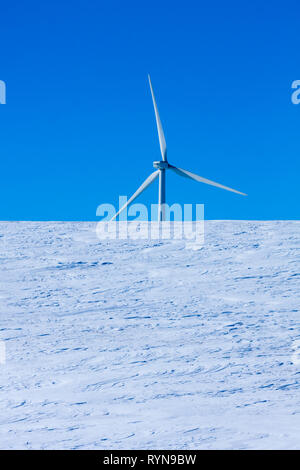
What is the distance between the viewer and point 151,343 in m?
8.31

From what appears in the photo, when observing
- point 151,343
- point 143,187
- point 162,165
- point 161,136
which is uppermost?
point 161,136

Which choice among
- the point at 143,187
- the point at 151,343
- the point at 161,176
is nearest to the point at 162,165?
the point at 161,176

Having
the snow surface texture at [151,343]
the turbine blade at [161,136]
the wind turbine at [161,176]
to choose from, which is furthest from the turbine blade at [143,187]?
the snow surface texture at [151,343]

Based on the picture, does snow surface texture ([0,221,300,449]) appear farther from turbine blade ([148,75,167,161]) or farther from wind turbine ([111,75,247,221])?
turbine blade ([148,75,167,161])

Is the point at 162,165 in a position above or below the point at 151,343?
above

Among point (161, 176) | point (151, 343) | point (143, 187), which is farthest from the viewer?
point (161, 176)

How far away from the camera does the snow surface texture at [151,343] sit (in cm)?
557

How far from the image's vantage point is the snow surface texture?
557cm

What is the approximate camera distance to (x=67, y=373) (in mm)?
7285

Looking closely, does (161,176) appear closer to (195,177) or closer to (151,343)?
(195,177)

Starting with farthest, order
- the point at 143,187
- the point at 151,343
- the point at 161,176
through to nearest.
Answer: the point at 161,176 → the point at 143,187 → the point at 151,343
